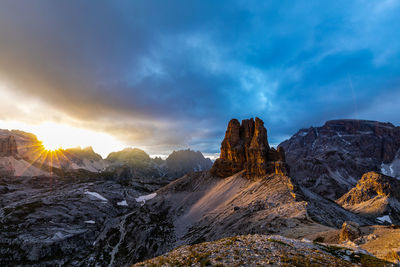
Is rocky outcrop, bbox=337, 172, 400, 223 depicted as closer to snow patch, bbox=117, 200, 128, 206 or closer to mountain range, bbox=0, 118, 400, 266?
mountain range, bbox=0, 118, 400, 266

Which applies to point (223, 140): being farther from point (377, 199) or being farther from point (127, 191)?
point (377, 199)

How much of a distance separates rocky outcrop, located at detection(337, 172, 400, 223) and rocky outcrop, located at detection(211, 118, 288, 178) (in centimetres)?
7033

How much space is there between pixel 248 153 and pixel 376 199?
9875cm

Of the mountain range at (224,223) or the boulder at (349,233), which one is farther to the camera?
the boulder at (349,233)

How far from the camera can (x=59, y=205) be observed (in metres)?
97.6

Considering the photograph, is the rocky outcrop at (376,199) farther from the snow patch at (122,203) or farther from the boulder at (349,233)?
the snow patch at (122,203)

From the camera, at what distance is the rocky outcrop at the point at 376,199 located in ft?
365

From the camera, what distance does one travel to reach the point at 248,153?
11244 centimetres

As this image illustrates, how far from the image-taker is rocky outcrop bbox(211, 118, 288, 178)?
99.1m

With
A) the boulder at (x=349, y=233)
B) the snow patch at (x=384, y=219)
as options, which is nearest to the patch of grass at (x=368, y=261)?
the boulder at (x=349, y=233)

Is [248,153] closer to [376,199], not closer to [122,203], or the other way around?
[122,203]

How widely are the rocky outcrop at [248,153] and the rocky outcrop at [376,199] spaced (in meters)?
70.3

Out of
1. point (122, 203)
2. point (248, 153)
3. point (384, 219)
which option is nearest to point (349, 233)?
point (248, 153)

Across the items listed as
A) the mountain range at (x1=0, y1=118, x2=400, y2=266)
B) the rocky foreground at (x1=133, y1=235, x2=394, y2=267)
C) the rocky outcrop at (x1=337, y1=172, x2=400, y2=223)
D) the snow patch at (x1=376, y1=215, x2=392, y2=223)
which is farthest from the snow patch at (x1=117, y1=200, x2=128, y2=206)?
the snow patch at (x1=376, y1=215, x2=392, y2=223)
